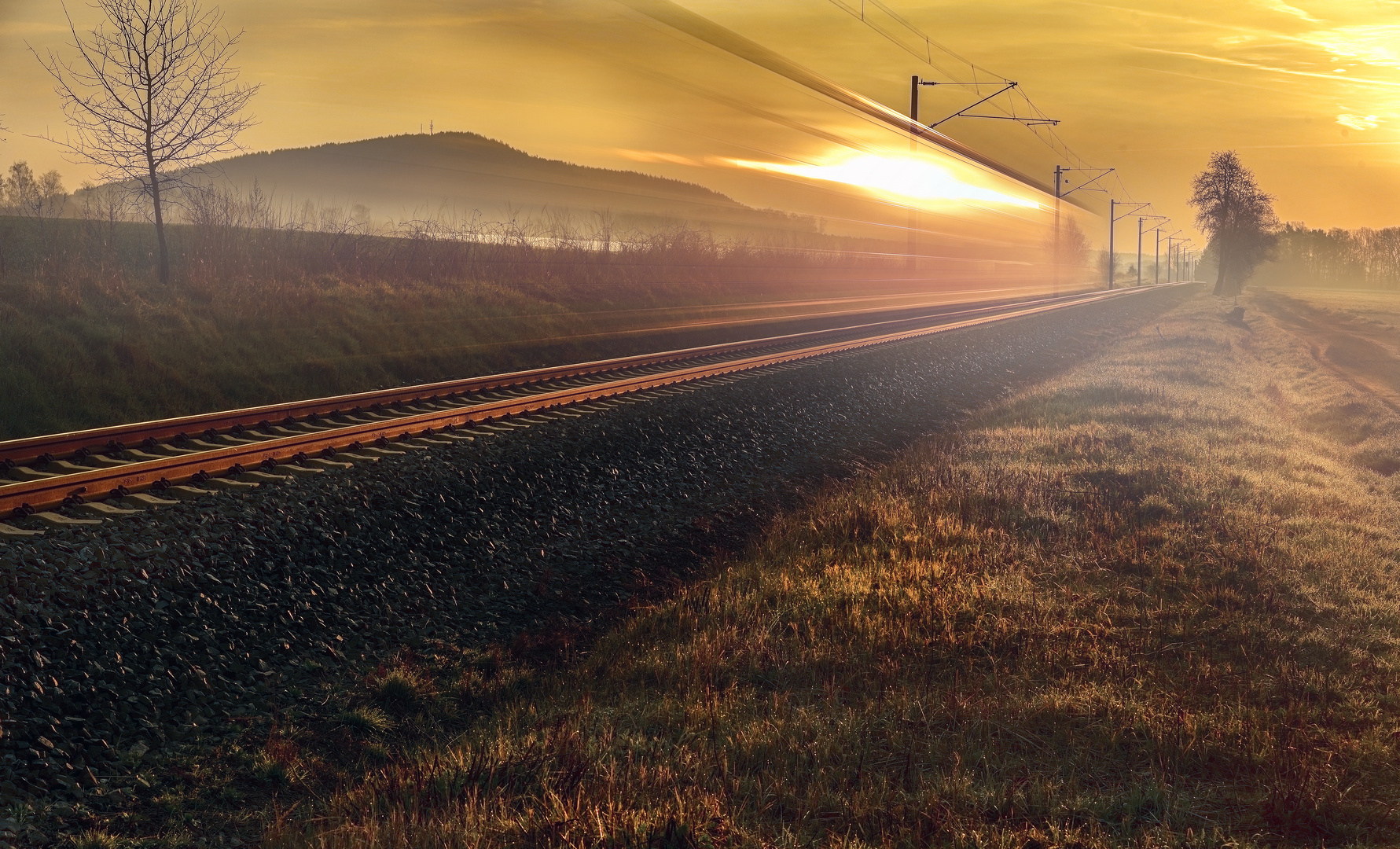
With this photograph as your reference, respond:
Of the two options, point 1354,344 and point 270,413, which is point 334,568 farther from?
point 1354,344

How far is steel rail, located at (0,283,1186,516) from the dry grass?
136 inches

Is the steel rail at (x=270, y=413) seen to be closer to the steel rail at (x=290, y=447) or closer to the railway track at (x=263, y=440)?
the railway track at (x=263, y=440)

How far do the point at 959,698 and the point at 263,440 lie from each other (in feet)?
25.2

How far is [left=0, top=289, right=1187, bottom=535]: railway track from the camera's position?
7.58 meters

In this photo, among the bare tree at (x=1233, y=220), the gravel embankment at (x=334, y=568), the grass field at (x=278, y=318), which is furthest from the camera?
the bare tree at (x=1233, y=220)

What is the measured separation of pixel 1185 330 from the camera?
49.7 meters

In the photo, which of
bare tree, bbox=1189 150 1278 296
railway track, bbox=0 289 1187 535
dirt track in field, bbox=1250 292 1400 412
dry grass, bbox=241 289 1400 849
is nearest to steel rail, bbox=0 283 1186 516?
railway track, bbox=0 289 1187 535

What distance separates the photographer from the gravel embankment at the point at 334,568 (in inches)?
207

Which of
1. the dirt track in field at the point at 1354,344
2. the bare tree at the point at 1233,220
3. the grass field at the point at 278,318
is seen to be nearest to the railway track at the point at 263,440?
the grass field at the point at 278,318

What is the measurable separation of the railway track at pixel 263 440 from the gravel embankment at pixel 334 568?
2.47 feet

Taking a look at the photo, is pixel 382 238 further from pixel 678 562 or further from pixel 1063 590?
pixel 1063 590

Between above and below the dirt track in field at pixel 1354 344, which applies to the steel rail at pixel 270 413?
above

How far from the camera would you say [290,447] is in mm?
9391

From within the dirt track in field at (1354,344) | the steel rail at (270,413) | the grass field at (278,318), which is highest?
the grass field at (278,318)
